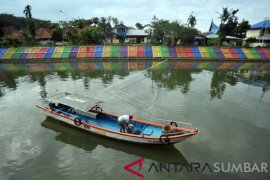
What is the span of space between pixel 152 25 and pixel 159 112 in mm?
55171

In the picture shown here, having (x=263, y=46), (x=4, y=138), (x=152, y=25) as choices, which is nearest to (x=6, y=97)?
(x=4, y=138)

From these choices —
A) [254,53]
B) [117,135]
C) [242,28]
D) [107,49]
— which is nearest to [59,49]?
[107,49]

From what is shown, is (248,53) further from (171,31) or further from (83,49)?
(83,49)

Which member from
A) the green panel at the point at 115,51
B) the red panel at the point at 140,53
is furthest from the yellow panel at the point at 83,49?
the red panel at the point at 140,53

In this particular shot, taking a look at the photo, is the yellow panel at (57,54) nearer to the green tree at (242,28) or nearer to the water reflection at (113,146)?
the water reflection at (113,146)

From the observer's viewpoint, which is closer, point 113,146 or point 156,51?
point 113,146

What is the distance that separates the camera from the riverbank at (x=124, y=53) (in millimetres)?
58531

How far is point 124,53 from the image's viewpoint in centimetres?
6147

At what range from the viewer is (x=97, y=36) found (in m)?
68.2

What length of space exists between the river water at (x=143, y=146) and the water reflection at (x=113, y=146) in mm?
68

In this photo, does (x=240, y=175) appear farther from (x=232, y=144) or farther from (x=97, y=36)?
(x=97, y=36)

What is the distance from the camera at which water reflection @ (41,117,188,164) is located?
14.0m

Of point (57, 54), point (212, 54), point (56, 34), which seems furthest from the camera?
point (56, 34)

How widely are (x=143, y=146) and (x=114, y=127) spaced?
10.1ft
